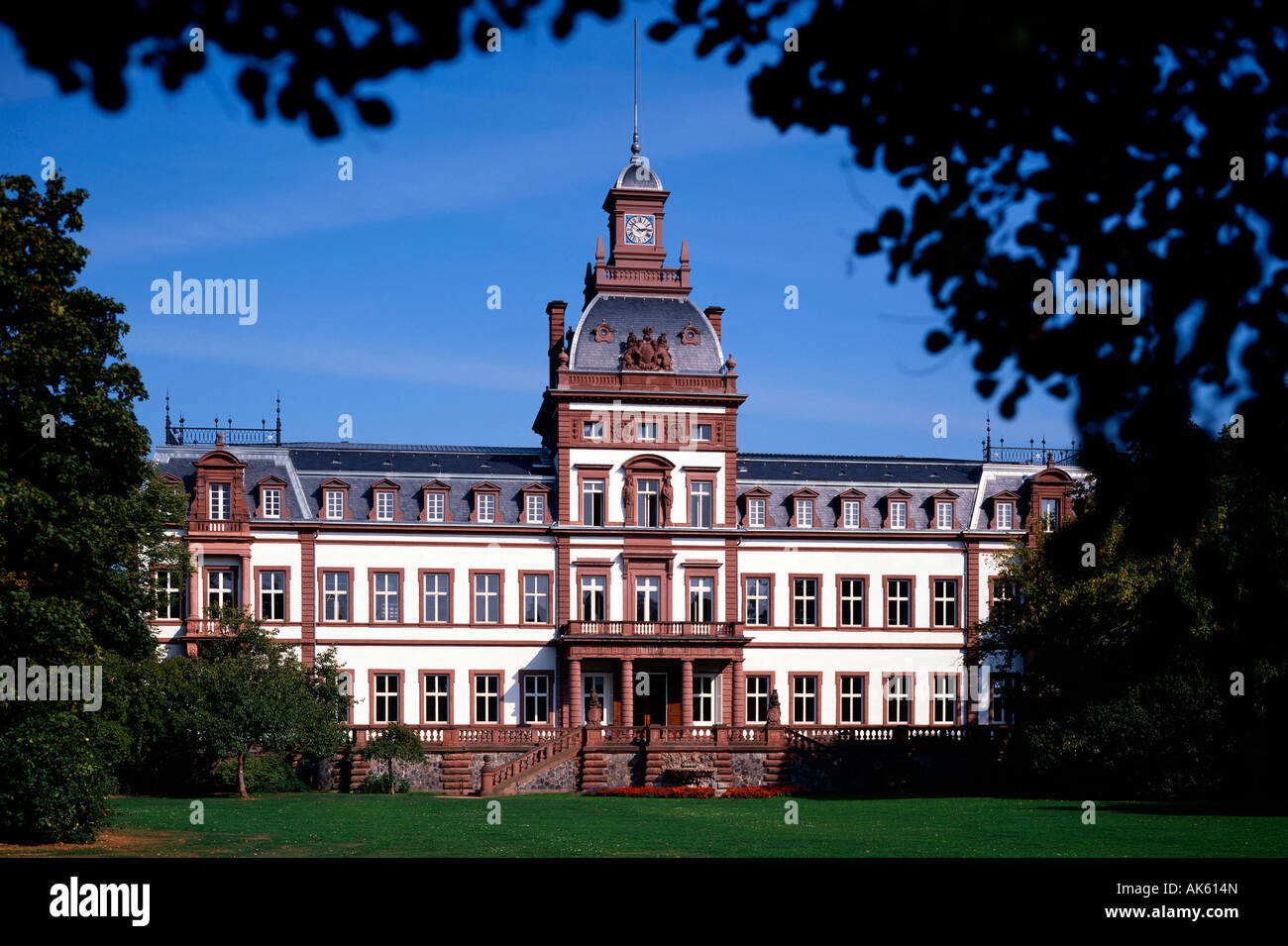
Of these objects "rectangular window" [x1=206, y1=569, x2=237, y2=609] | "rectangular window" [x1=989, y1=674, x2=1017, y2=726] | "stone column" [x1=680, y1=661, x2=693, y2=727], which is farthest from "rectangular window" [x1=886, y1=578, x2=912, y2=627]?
"rectangular window" [x1=206, y1=569, x2=237, y2=609]

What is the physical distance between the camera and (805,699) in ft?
207

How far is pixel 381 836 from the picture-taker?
101 ft

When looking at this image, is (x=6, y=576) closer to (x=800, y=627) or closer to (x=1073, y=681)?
(x=1073, y=681)

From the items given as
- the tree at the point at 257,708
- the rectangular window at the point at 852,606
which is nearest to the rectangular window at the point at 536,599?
the tree at the point at 257,708

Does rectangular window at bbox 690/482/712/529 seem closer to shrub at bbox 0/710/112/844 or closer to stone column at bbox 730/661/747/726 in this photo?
stone column at bbox 730/661/747/726

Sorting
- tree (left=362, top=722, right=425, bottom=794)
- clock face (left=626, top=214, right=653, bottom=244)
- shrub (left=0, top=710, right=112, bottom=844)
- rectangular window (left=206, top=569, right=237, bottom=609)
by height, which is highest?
clock face (left=626, top=214, right=653, bottom=244)

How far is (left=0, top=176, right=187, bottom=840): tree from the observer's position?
2811 centimetres

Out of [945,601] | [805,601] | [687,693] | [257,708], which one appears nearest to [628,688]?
[687,693]

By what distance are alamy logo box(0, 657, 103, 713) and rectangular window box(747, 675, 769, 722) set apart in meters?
35.8

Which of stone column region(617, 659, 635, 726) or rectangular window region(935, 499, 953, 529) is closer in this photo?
stone column region(617, 659, 635, 726)

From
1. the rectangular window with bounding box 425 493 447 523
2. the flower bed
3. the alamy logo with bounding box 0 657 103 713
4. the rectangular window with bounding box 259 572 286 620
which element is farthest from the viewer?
the rectangular window with bounding box 425 493 447 523

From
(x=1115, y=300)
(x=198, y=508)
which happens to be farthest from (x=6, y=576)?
(x=198, y=508)
